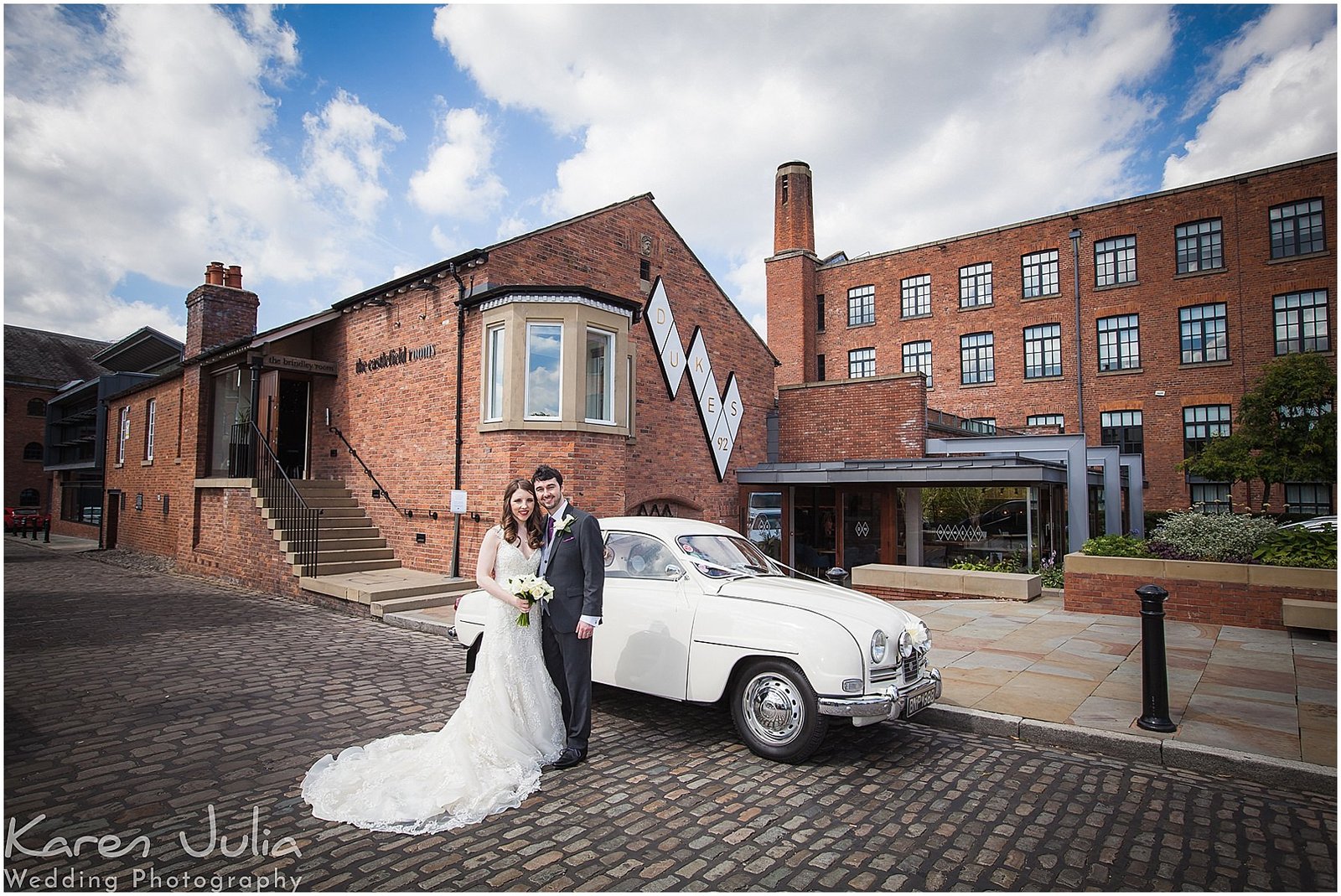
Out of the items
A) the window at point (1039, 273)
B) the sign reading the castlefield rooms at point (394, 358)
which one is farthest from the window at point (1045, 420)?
the sign reading the castlefield rooms at point (394, 358)

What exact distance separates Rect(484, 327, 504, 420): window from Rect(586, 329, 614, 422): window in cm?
146

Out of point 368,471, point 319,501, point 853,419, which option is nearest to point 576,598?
point 368,471

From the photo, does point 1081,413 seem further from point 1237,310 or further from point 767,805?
point 767,805

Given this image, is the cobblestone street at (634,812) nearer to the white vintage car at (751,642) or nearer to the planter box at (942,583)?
the white vintage car at (751,642)

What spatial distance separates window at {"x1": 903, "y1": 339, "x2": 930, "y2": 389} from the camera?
107 ft

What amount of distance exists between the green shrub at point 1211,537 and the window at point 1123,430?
18270mm

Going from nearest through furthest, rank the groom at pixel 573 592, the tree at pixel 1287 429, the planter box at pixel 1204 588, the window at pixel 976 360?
the groom at pixel 573 592, the planter box at pixel 1204 588, the tree at pixel 1287 429, the window at pixel 976 360

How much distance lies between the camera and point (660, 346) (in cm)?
1534

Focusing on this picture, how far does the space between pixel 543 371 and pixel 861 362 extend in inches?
1003

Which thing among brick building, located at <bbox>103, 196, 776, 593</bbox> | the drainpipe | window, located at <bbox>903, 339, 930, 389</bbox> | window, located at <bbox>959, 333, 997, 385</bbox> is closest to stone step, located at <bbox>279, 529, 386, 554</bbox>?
brick building, located at <bbox>103, 196, 776, 593</bbox>

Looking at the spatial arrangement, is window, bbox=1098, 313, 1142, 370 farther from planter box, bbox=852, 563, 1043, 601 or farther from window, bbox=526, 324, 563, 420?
window, bbox=526, 324, 563, 420

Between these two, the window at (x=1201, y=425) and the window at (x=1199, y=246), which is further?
the window at (x=1199, y=246)

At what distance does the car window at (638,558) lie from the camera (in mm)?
5582

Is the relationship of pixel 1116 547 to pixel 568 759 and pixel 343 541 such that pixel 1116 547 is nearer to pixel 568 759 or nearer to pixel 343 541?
pixel 568 759
